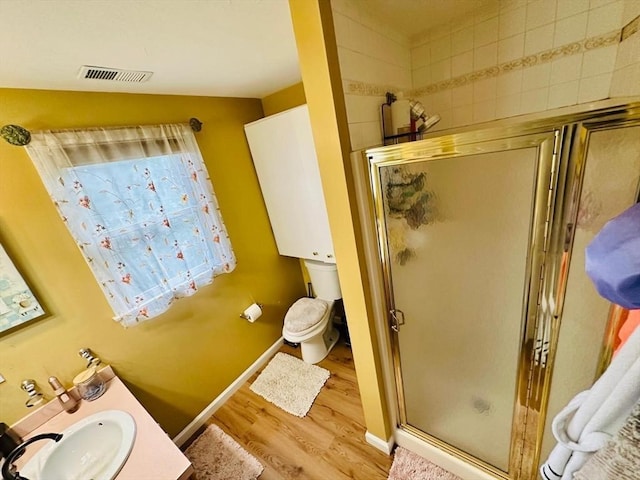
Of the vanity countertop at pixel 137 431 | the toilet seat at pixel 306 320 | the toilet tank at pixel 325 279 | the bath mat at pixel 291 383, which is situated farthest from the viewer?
the toilet tank at pixel 325 279

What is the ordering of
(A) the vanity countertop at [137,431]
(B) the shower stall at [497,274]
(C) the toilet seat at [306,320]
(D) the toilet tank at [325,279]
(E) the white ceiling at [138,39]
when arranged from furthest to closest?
1. (D) the toilet tank at [325,279]
2. (C) the toilet seat at [306,320]
3. (A) the vanity countertop at [137,431]
4. (E) the white ceiling at [138,39]
5. (B) the shower stall at [497,274]

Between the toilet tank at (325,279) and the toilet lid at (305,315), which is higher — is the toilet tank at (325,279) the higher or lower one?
the higher one

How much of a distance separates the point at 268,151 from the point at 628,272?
187 centimetres

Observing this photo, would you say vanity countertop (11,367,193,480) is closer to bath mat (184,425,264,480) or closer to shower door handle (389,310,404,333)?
bath mat (184,425,264,480)

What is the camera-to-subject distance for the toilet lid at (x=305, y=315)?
1.97 meters

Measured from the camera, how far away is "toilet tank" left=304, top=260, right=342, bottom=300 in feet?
6.90

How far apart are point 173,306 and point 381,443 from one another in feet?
5.01

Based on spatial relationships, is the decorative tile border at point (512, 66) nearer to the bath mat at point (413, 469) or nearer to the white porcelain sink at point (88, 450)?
the white porcelain sink at point (88, 450)

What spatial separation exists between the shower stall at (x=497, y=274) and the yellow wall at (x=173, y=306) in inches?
50.8

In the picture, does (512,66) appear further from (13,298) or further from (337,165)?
(13,298)

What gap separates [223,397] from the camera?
1926 millimetres

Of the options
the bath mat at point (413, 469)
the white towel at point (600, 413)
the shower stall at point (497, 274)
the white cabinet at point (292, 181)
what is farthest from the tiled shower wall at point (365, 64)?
the bath mat at point (413, 469)

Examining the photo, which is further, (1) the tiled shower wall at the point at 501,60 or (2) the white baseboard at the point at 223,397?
(2) the white baseboard at the point at 223,397

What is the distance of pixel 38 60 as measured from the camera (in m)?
0.92
